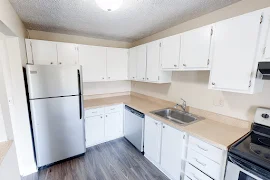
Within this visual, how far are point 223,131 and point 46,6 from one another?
260cm

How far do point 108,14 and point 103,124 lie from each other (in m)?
2.00

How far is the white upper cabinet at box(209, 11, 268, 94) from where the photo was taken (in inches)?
47.4

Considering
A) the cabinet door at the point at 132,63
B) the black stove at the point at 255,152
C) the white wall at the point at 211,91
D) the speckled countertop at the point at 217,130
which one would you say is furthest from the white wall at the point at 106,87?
the black stove at the point at 255,152

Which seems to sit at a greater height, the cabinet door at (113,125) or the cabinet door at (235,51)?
the cabinet door at (235,51)

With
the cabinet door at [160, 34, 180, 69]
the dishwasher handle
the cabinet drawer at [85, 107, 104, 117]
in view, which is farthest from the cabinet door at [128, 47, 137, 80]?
the cabinet drawer at [85, 107, 104, 117]

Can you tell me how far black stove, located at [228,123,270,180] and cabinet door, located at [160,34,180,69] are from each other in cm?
118

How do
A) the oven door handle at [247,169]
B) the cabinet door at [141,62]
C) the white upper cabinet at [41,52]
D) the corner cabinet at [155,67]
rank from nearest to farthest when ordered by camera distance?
the oven door handle at [247,169], the white upper cabinet at [41,52], the corner cabinet at [155,67], the cabinet door at [141,62]

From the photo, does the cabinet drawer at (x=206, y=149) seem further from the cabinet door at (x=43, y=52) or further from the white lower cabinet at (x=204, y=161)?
the cabinet door at (x=43, y=52)

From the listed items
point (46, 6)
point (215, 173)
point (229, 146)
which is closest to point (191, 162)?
point (215, 173)

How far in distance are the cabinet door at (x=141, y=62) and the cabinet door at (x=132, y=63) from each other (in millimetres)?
119

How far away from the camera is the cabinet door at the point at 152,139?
2010 millimetres

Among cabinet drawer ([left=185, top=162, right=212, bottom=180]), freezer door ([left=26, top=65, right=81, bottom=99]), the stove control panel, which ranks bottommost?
cabinet drawer ([left=185, top=162, right=212, bottom=180])

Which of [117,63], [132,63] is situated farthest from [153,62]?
[117,63]

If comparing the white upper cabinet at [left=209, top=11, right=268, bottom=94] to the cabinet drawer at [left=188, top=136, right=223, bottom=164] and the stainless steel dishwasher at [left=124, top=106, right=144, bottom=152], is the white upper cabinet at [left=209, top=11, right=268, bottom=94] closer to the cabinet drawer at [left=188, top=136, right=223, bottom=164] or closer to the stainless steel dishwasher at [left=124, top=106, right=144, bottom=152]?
the cabinet drawer at [left=188, top=136, right=223, bottom=164]
